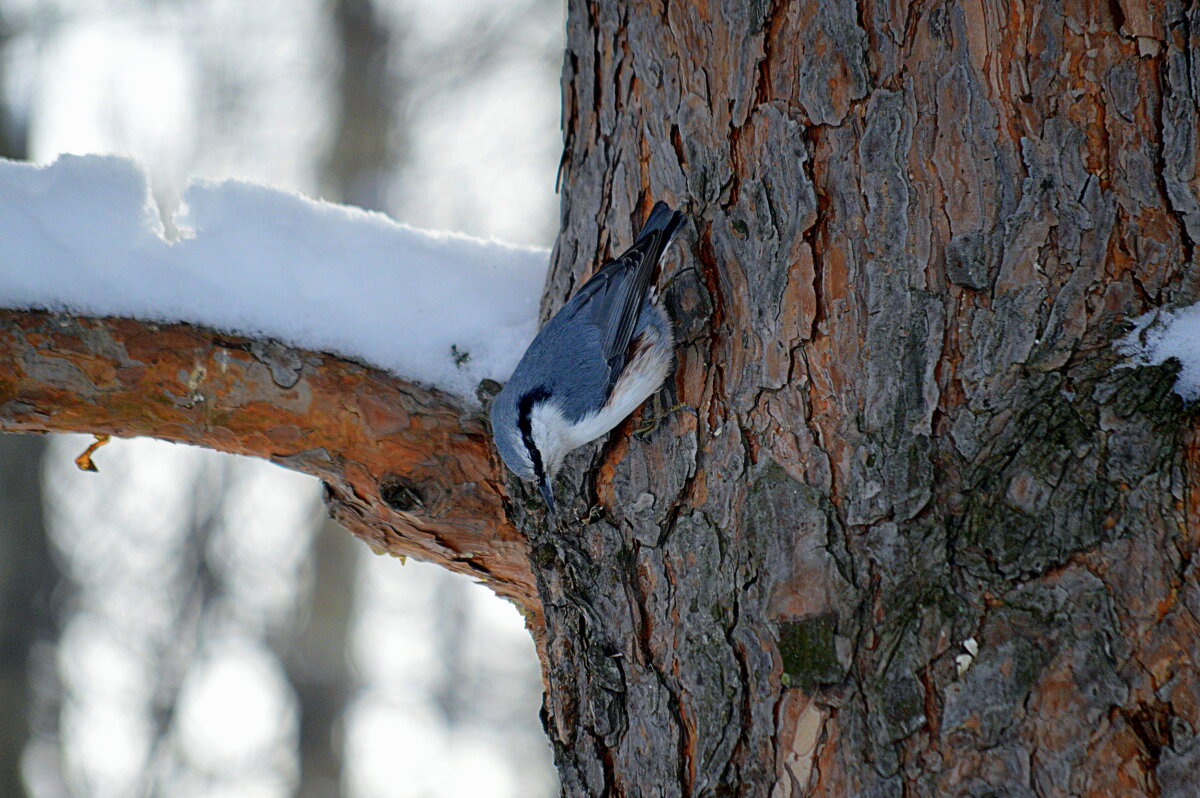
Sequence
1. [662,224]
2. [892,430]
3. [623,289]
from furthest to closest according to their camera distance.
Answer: [623,289] → [662,224] → [892,430]

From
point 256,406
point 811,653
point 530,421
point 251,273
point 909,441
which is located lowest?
point 811,653

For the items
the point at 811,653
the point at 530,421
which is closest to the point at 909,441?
the point at 811,653

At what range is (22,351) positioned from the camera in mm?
1894

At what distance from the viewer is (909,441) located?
139 centimetres

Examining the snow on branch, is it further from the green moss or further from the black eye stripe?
the green moss

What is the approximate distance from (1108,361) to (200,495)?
692 cm

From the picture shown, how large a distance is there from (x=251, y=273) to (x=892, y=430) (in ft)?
4.71

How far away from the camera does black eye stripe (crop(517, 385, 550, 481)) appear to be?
72.7 inches

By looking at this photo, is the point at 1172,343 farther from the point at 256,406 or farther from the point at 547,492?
the point at 256,406

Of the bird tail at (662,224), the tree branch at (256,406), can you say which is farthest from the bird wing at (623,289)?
the tree branch at (256,406)

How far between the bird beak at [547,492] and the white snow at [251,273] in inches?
11.2

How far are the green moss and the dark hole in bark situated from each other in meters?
0.93

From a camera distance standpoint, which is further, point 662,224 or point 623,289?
point 623,289

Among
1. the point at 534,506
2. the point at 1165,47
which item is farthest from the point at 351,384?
the point at 1165,47
